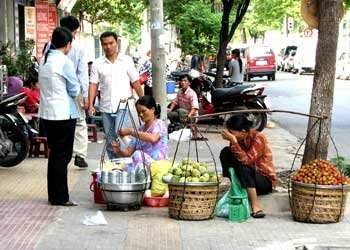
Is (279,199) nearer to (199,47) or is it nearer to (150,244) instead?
(150,244)

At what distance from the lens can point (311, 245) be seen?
604 centimetres

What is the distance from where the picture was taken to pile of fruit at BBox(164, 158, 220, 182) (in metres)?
6.97

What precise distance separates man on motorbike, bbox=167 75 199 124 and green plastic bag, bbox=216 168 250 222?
609 centimetres

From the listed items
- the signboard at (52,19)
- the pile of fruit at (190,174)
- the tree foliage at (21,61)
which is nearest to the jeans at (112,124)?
the pile of fruit at (190,174)

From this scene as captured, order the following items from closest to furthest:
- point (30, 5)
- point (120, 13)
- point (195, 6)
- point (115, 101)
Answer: point (115, 101) → point (30, 5) → point (195, 6) → point (120, 13)

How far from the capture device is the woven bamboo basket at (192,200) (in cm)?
689

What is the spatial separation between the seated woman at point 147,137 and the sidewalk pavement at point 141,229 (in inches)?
24.1

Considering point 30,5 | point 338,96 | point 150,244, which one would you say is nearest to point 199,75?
point 30,5

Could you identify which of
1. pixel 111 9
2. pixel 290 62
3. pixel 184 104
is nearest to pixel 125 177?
pixel 184 104

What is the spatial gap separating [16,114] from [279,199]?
12.9 feet

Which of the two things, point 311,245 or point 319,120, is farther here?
point 319,120

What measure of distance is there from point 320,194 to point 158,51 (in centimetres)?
441

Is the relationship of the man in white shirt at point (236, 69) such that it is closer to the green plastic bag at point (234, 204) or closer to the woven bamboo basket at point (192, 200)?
the green plastic bag at point (234, 204)

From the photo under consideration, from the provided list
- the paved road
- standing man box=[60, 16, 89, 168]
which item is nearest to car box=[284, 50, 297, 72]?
the paved road
